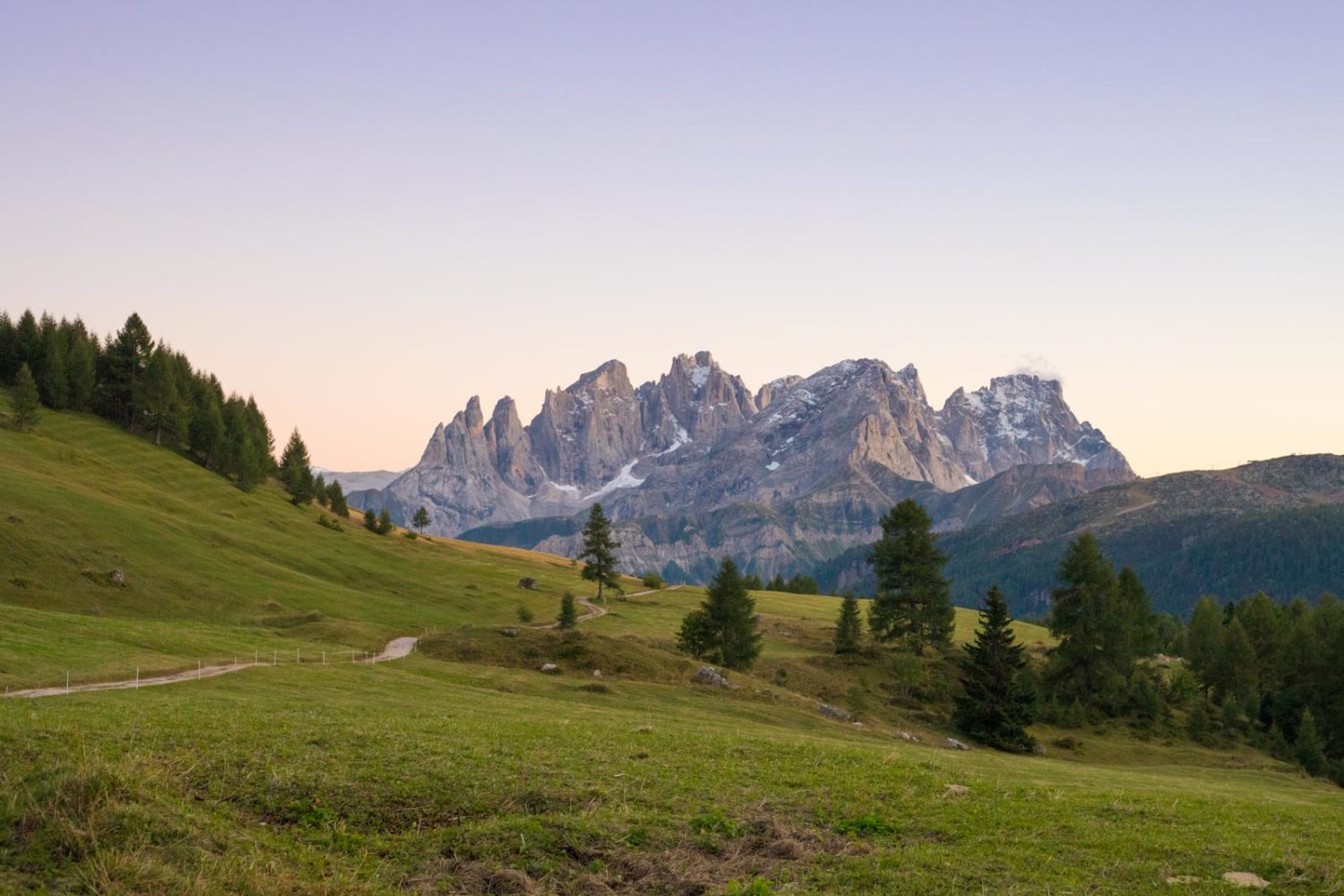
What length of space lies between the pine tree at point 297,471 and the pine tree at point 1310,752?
458 feet

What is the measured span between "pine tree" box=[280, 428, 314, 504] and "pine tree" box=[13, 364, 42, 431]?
1555 inches

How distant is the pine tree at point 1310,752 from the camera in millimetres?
72812

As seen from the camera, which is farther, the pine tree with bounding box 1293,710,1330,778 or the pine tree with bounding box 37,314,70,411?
the pine tree with bounding box 37,314,70,411

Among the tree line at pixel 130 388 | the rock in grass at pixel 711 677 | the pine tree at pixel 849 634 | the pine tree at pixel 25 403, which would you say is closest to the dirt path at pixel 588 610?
the pine tree at pixel 849 634

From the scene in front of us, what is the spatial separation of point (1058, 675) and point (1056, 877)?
2866 inches

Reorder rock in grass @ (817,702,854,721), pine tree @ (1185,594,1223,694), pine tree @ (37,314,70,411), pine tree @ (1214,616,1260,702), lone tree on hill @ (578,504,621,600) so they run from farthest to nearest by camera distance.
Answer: pine tree @ (37,314,70,411), lone tree on hill @ (578,504,621,600), pine tree @ (1185,594,1223,694), pine tree @ (1214,616,1260,702), rock in grass @ (817,702,854,721)

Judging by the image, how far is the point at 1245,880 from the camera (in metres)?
18.1

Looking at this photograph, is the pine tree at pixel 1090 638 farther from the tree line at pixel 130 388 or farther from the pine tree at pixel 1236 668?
the tree line at pixel 130 388

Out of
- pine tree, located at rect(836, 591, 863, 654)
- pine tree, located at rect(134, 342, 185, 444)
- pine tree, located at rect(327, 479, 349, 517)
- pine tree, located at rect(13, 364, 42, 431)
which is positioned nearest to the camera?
pine tree, located at rect(836, 591, 863, 654)

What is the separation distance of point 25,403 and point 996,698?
12442cm

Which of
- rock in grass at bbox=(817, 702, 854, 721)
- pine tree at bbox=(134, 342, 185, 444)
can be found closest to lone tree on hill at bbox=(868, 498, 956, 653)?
rock in grass at bbox=(817, 702, 854, 721)

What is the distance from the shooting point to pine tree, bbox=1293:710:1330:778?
239ft

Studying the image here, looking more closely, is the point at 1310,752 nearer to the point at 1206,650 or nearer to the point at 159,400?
the point at 1206,650

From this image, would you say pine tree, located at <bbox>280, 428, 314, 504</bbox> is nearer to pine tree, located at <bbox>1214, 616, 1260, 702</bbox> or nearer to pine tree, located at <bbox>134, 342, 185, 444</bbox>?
pine tree, located at <bbox>134, 342, 185, 444</bbox>
